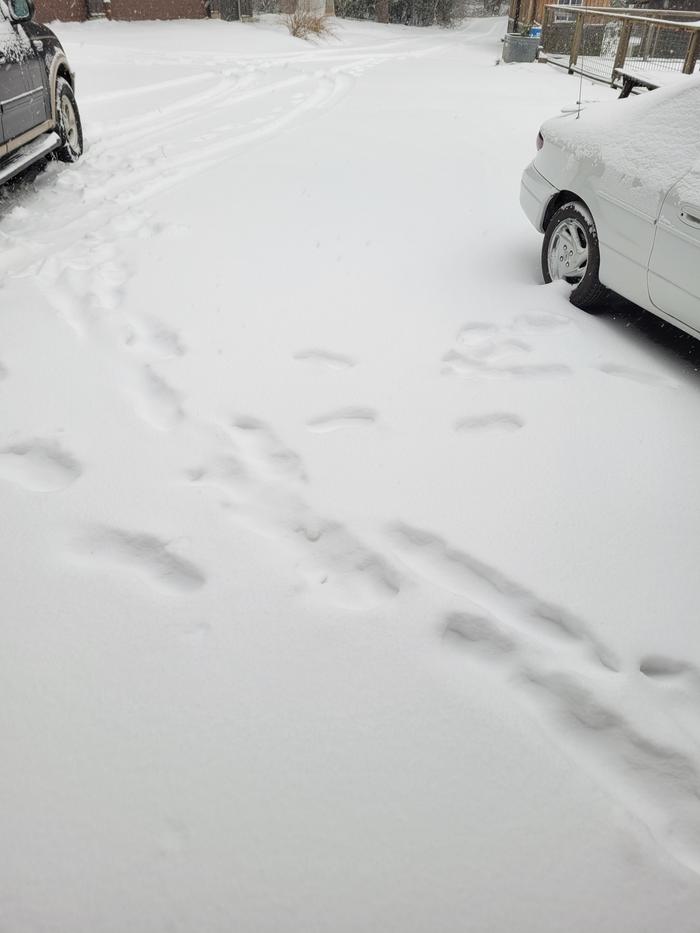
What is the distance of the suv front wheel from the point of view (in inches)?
240

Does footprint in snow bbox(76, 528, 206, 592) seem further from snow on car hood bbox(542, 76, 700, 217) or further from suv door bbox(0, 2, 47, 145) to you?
suv door bbox(0, 2, 47, 145)

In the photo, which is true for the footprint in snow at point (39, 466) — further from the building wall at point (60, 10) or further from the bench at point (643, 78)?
the building wall at point (60, 10)

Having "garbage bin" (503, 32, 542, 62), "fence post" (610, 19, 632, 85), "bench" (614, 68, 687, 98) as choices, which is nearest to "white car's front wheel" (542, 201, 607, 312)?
"bench" (614, 68, 687, 98)

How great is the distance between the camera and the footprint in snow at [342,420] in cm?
288

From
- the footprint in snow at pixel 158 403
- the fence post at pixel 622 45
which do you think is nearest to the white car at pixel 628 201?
the footprint in snow at pixel 158 403

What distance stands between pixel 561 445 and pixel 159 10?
2166cm

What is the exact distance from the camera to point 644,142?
3633mm

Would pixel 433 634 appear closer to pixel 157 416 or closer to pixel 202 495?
pixel 202 495

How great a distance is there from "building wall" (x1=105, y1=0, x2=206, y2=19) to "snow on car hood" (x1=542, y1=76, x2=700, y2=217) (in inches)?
747

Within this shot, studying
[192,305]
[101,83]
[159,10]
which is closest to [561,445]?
[192,305]

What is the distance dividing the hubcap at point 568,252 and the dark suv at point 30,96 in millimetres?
3950

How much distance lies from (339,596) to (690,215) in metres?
2.58

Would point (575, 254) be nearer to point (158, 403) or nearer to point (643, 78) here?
point (158, 403)

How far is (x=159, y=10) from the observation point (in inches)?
742
